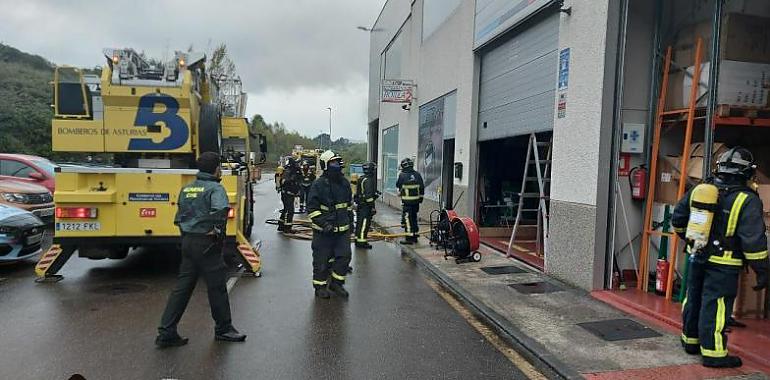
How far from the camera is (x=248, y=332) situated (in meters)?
5.38

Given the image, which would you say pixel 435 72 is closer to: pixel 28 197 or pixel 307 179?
pixel 307 179

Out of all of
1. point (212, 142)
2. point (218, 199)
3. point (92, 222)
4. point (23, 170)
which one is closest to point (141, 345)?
point (218, 199)

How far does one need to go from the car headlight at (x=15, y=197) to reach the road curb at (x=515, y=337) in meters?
8.27

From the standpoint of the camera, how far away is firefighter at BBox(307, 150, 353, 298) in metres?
6.96

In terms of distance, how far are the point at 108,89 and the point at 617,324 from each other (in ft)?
23.8

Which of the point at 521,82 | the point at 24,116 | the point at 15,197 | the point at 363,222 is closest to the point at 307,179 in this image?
the point at 363,222

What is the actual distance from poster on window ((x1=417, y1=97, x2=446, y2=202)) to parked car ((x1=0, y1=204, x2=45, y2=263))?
9.03 meters

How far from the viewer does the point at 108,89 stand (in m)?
7.61

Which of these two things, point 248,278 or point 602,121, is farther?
point 248,278

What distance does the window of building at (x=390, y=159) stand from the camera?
2130cm

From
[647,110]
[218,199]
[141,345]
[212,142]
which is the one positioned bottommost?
[141,345]

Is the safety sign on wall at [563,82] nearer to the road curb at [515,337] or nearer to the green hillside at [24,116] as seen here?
the road curb at [515,337]

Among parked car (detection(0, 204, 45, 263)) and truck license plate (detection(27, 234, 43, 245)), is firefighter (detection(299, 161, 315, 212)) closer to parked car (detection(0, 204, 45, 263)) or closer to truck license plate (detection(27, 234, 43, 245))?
truck license plate (detection(27, 234, 43, 245))

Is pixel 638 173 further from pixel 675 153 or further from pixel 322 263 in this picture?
pixel 322 263
